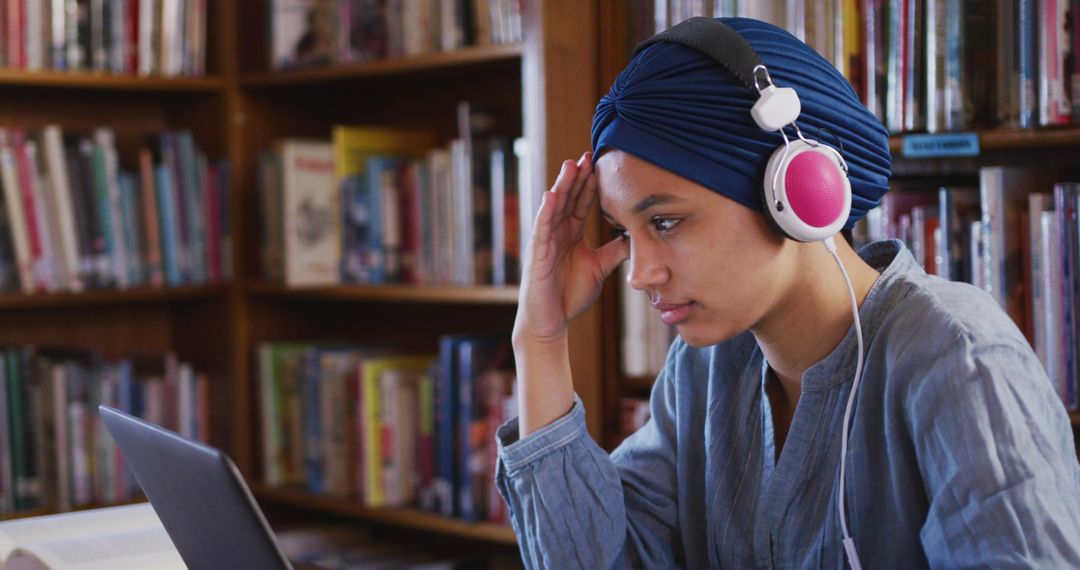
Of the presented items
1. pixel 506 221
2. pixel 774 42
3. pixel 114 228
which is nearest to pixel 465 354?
pixel 506 221

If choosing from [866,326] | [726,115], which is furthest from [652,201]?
[866,326]

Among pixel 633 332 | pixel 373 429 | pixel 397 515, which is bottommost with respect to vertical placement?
pixel 397 515

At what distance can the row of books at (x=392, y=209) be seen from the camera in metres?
2.12

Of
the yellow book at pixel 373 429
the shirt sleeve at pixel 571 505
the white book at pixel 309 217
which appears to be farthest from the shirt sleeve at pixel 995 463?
the white book at pixel 309 217

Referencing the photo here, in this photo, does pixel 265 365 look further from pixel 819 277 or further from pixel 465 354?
pixel 819 277

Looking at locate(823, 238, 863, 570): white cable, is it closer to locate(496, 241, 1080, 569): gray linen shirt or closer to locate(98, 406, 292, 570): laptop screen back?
locate(496, 241, 1080, 569): gray linen shirt

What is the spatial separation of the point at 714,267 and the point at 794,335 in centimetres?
12

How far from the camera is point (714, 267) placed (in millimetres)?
1074

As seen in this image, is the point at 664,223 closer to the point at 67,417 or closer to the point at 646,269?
the point at 646,269

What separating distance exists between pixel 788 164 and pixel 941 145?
716 mm

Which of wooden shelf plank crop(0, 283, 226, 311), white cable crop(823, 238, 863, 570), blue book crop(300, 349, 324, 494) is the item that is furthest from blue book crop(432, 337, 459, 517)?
white cable crop(823, 238, 863, 570)

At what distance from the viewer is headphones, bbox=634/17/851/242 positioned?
0.99m

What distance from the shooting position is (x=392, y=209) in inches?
89.8

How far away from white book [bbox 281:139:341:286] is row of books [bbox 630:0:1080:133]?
1024mm
